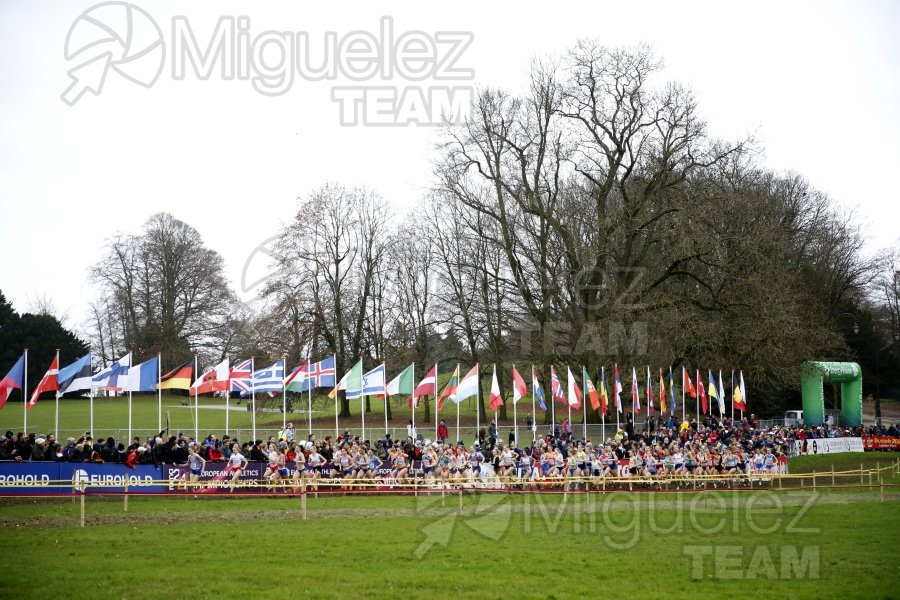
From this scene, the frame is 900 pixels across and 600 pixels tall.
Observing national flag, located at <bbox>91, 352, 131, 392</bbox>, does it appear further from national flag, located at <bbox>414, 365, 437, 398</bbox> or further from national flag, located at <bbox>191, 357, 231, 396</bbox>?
national flag, located at <bbox>414, 365, 437, 398</bbox>

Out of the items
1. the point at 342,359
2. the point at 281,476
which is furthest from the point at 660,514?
the point at 342,359

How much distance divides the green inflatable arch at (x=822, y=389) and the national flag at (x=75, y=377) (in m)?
43.5

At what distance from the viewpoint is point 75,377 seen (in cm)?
2753

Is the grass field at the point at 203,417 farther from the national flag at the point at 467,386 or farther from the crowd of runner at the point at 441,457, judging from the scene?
the national flag at the point at 467,386

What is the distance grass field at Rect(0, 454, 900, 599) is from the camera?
1402 centimetres

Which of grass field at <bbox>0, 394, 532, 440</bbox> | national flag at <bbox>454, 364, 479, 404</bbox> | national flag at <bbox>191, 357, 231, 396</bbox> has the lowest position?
grass field at <bbox>0, 394, 532, 440</bbox>

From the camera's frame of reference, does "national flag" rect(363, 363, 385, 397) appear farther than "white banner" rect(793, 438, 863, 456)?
No

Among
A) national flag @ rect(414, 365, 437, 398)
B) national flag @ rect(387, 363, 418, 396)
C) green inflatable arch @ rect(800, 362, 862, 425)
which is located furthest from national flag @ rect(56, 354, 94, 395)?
green inflatable arch @ rect(800, 362, 862, 425)

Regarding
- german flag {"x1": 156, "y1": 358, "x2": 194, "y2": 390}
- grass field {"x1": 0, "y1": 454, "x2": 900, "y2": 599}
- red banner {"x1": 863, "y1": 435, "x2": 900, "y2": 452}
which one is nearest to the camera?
grass field {"x1": 0, "y1": 454, "x2": 900, "y2": 599}

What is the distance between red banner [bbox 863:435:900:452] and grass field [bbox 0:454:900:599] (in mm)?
27259

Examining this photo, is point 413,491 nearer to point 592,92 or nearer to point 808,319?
point 592,92

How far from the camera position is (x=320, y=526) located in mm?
20266

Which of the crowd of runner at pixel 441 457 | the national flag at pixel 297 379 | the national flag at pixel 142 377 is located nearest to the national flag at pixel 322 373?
the national flag at pixel 297 379

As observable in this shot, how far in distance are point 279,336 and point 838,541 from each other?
37408 millimetres
